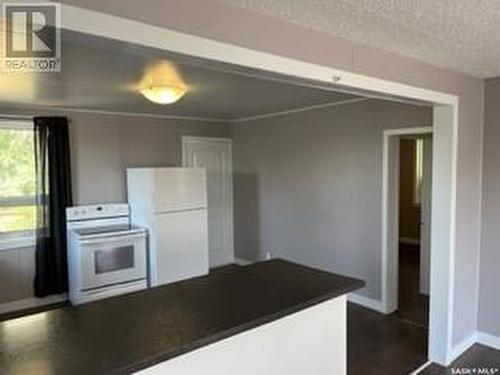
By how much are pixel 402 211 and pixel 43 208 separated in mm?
6322

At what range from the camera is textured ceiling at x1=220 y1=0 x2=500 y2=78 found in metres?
1.65

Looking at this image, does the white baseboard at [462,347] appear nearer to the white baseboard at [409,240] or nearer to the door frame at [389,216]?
the door frame at [389,216]

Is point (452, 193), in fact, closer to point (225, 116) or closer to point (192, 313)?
point (192, 313)

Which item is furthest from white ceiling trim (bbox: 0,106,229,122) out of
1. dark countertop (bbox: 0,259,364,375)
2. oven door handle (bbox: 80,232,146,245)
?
dark countertop (bbox: 0,259,364,375)

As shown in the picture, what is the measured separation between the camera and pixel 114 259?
14.3ft

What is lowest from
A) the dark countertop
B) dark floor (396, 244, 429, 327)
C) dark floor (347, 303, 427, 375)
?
dark floor (347, 303, 427, 375)

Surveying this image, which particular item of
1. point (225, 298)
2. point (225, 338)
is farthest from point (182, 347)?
point (225, 298)

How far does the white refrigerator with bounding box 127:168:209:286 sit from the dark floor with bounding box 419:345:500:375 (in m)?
2.89

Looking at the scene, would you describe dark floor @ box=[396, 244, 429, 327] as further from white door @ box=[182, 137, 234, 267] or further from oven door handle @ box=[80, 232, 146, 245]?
oven door handle @ box=[80, 232, 146, 245]

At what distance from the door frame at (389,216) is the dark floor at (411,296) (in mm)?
211

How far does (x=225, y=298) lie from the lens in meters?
1.63

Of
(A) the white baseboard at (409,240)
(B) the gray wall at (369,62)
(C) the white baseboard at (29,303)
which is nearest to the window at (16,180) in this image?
(C) the white baseboard at (29,303)

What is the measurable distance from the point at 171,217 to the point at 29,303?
6.33 ft

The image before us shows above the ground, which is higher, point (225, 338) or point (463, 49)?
point (463, 49)
